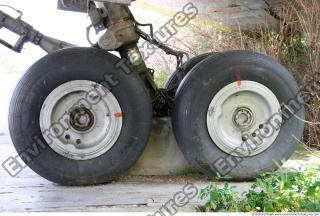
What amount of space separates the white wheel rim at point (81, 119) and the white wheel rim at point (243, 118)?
0.77 metres

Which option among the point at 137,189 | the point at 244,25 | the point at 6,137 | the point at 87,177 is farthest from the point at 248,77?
the point at 6,137

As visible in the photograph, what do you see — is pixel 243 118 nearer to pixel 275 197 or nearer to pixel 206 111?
pixel 206 111

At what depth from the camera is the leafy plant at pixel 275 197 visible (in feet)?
9.37

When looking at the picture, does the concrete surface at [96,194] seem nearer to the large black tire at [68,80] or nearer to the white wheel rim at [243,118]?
the large black tire at [68,80]

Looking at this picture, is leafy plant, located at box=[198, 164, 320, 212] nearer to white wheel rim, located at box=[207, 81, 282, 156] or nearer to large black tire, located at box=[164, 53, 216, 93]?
white wheel rim, located at box=[207, 81, 282, 156]

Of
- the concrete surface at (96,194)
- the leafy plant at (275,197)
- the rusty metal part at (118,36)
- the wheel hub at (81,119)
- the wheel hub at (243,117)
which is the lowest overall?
the concrete surface at (96,194)

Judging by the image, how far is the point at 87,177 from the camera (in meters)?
3.92

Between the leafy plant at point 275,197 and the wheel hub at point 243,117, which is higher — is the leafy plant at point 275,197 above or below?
below

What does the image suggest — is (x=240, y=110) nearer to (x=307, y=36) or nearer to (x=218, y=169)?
(x=218, y=169)

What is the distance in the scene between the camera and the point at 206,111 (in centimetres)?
397

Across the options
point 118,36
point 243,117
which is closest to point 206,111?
point 243,117

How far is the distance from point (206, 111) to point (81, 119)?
987 millimetres

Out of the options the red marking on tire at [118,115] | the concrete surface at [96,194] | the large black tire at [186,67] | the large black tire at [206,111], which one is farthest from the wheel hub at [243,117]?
the red marking on tire at [118,115]

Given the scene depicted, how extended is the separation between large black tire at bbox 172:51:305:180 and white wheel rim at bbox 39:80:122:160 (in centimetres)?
54
